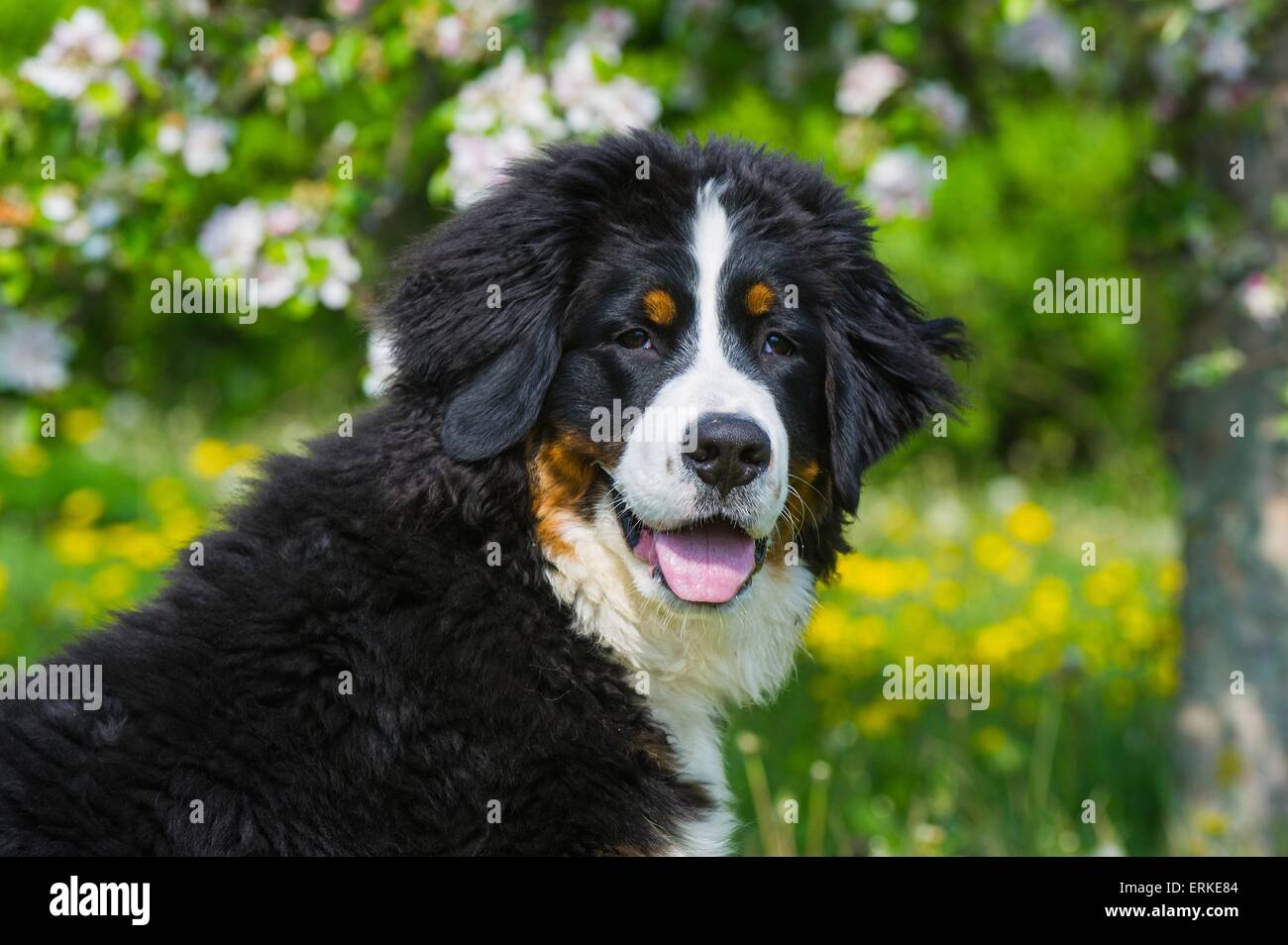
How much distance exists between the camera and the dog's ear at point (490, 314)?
3576mm

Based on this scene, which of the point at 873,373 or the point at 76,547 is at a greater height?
the point at 76,547

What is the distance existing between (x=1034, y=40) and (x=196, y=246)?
327 centimetres

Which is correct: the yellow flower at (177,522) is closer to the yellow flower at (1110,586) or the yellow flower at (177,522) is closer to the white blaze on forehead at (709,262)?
the white blaze on forehead at (709,262)

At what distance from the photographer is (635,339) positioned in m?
3.69

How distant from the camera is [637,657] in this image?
3674 millimetres

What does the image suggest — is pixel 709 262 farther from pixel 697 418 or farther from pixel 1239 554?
pixel 1239 554

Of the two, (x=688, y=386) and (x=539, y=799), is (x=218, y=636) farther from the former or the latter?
(x=688, y=386)

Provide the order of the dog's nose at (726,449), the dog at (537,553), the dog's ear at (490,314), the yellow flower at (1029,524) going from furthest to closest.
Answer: the yellow flower at (1029,524)
the dog's ear at (490,314)
the dog's nose at (726,449)
the dog at (537,553)

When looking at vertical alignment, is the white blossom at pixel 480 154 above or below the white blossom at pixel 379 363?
above

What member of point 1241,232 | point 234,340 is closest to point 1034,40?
point 1241,232

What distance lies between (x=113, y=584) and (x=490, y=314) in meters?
3.75

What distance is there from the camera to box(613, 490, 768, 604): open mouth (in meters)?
3.64

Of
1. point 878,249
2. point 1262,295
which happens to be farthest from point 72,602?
point 1262,295

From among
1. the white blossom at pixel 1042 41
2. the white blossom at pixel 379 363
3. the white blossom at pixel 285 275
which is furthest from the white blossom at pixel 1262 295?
the white blossom at pixel 285 275
